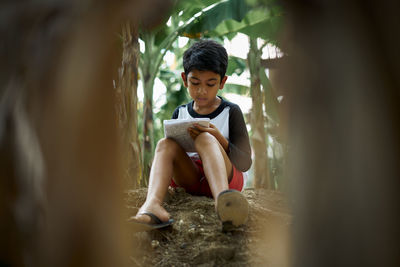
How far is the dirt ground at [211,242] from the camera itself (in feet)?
3.72

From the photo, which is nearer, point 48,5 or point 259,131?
point 48,5

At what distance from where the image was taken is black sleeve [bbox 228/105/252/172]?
167cm

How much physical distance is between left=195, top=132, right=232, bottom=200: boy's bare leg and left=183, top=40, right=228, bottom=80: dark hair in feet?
1.30

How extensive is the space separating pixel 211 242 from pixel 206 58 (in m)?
0.88

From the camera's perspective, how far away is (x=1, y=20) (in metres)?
0.59

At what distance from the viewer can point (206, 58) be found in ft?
5.57

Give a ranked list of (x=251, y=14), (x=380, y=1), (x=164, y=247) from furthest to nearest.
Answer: (x=251, y=14), (x=164, y=247), (x=380, y=1)

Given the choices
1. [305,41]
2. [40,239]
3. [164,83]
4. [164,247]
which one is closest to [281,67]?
[305,41]

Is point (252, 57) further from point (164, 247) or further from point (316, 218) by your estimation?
point (316, 218)

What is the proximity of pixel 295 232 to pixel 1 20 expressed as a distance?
0.63m

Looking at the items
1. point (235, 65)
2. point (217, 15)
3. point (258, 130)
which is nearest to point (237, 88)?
point (235, 65)

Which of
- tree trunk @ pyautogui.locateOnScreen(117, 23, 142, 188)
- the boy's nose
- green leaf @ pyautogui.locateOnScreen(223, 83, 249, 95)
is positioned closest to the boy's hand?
the boy's nose

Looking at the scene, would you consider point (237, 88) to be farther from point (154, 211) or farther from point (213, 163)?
point (154, 211)

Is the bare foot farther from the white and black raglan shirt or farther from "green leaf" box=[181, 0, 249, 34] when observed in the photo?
"green leaf" box=[181, 0, 249, 34]
